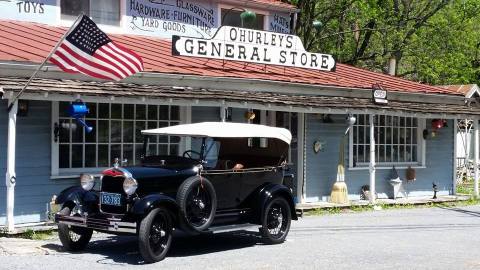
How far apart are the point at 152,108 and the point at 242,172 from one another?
422 centimetres

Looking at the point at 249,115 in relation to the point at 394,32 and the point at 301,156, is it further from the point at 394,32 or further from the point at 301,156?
the point at 394,32

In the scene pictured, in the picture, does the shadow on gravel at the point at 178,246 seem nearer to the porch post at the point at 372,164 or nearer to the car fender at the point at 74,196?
the car fender at the point at 74,196

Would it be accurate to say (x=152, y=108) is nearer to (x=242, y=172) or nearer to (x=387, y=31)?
(x=242, y=172)

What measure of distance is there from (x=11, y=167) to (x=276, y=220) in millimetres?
4278

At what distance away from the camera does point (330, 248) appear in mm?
10328

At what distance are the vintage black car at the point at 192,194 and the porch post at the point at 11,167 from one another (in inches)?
65.1

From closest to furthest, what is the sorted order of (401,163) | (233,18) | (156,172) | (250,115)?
(156,172) → (250,115) → (401,163) → (233,18)

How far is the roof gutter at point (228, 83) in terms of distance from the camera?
38.0 ft

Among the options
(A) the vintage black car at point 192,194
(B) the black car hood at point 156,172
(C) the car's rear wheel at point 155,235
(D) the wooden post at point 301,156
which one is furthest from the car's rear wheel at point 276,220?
(D) the wooden post at point 301,156

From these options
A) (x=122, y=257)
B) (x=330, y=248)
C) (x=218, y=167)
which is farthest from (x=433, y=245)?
(x=122, y=257)

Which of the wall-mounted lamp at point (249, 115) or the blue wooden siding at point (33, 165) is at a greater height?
the wall-mounted lamp at point (249, 115)

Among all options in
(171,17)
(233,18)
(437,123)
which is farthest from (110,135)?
(437,123)

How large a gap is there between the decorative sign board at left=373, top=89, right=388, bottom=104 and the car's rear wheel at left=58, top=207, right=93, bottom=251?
29.9ft

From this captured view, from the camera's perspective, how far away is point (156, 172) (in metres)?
9.26
